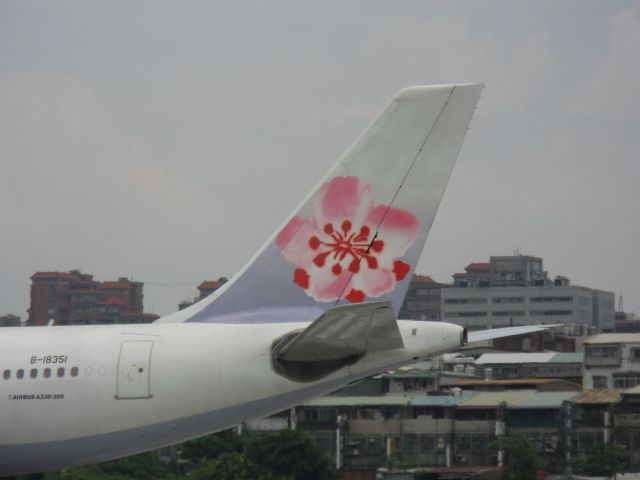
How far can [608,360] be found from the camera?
10562 centimetres

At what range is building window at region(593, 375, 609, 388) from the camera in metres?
103

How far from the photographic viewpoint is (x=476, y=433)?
79.8 meters

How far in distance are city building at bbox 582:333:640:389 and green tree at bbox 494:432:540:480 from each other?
3248 centimetres

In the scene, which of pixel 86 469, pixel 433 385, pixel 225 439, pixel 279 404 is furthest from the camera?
pixel 433 385

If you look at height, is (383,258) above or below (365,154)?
below

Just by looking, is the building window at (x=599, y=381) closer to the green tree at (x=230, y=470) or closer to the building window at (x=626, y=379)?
the building window at (x=626, y=379)

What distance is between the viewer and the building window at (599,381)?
10275 cm

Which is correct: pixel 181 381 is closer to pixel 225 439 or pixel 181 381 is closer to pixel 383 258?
pixel 383 258

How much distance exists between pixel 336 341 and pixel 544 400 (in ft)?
200

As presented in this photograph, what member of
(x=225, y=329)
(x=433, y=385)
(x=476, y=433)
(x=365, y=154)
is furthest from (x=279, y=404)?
(x=433, y=385)

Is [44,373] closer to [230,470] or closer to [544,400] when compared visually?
[230,470]

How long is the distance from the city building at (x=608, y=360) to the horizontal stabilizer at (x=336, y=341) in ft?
259

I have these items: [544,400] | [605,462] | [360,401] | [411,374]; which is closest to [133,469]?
[605,462]

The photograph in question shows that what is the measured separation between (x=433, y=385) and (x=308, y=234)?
251ft
